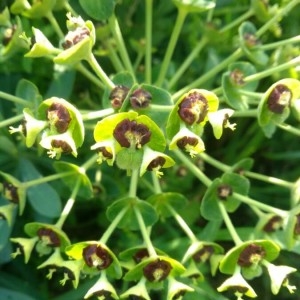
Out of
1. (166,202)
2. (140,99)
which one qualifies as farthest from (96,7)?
(166,202)

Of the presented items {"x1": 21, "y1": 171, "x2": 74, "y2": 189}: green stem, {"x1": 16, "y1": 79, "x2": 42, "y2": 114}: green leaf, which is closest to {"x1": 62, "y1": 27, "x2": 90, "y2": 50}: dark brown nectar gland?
{"x1": 16, "y1": 79, "x2": 42, "y2": 114}: green leaf

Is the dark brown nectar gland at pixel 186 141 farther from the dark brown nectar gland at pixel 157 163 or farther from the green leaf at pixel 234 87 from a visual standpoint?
the green leaf at pixel 234 87

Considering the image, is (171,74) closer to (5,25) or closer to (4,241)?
(5,25)

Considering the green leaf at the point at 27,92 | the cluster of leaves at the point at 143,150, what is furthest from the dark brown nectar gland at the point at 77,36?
the green leaf at the point at 27,92

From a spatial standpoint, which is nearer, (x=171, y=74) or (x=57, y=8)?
(x=57, y=8)

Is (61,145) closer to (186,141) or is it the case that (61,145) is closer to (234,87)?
(186,141)

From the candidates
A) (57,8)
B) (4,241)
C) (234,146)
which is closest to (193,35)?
(234,146)
